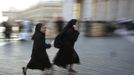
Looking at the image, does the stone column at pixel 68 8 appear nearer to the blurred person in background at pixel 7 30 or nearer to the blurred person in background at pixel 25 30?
the blurred person in background at pixel 25 30

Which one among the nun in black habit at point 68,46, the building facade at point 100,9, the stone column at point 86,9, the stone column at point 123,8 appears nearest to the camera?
the nun in black habit at point 68,46

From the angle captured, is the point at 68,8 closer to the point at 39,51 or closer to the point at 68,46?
the point at 68,46

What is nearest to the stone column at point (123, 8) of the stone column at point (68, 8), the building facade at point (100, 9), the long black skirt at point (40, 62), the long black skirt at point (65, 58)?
the building facade at point (100, 9)

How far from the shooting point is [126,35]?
2520cm

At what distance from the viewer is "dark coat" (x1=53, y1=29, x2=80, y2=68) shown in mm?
10055

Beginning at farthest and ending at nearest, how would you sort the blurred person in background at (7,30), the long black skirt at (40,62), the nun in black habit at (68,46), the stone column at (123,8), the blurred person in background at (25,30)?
the stone column at (123,8), the blurred person in background at (7,30), the blurred person in background at (25,30), the nun in black habit at (68,46), the long black skirt at (40,62)

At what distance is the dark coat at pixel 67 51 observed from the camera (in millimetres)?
10055

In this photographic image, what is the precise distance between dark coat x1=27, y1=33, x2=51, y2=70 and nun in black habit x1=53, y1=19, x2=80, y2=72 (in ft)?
2.70

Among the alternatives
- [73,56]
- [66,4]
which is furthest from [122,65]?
[66,4]

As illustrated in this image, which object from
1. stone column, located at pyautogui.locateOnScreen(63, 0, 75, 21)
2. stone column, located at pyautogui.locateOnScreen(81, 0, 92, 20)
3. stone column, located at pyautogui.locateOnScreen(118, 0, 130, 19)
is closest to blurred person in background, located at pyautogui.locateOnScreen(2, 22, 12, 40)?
stone column, located at pyautogui.locateOnScreen(118, 0, 130, 19)

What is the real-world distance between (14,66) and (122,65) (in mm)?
3011

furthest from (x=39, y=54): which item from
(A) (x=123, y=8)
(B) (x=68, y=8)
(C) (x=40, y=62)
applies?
(B) (x=68, y=8)

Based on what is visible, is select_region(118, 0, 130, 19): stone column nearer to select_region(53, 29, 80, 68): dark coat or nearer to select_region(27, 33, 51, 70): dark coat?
select_region(53, 29, 80, 68): dark coat

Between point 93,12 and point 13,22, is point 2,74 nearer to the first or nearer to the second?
point 13,22
